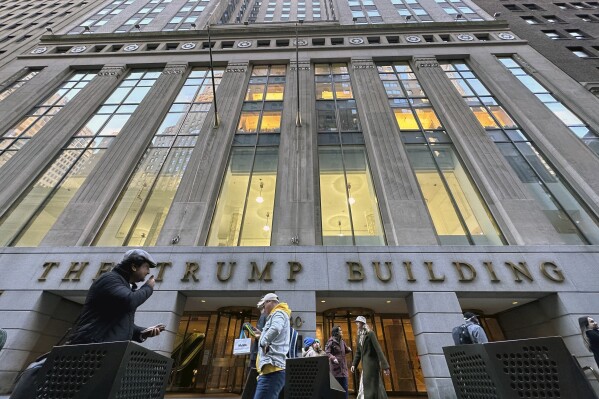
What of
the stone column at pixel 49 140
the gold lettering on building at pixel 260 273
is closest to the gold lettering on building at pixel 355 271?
the gold lettering on building at pixel 260 273

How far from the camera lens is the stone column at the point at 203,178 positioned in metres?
12.2

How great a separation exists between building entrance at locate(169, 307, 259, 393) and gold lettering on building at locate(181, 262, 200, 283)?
2273mm

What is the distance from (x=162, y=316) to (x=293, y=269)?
4698 mm

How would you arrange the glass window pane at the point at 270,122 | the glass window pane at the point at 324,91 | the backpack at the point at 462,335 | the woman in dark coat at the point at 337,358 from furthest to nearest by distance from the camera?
the glass window pane at the point at 324,91
the glass window pane at the point at 270,122
the woman in dark coat at the point at 337,358
the backpack at the point at 462,335

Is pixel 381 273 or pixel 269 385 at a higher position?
pixel 381 273

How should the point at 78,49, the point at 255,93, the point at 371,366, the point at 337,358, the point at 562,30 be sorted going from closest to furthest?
the point at 371,366 < the point at 337,358 < the point at 255,93 < the point at 78,49 < the point at 562,30

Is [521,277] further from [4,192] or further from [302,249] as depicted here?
[4,192]

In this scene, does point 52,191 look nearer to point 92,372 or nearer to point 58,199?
point 58,199

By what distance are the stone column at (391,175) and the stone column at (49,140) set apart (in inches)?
648

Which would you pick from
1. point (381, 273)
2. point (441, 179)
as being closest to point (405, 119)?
point (441, 179)

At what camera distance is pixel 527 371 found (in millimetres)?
2090


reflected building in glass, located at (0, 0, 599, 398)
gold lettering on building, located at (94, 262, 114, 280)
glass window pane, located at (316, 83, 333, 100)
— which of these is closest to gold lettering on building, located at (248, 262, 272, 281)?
reflected building in glass, located at (0, 0, 599, 398)

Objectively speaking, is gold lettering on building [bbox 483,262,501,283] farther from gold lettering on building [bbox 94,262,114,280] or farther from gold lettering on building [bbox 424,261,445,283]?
gold lettering on building [bbox 94,262,114,280]

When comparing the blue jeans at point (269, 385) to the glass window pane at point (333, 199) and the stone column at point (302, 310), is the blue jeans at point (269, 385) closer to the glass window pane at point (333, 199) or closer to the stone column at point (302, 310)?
the stone column at point (302, 310)
